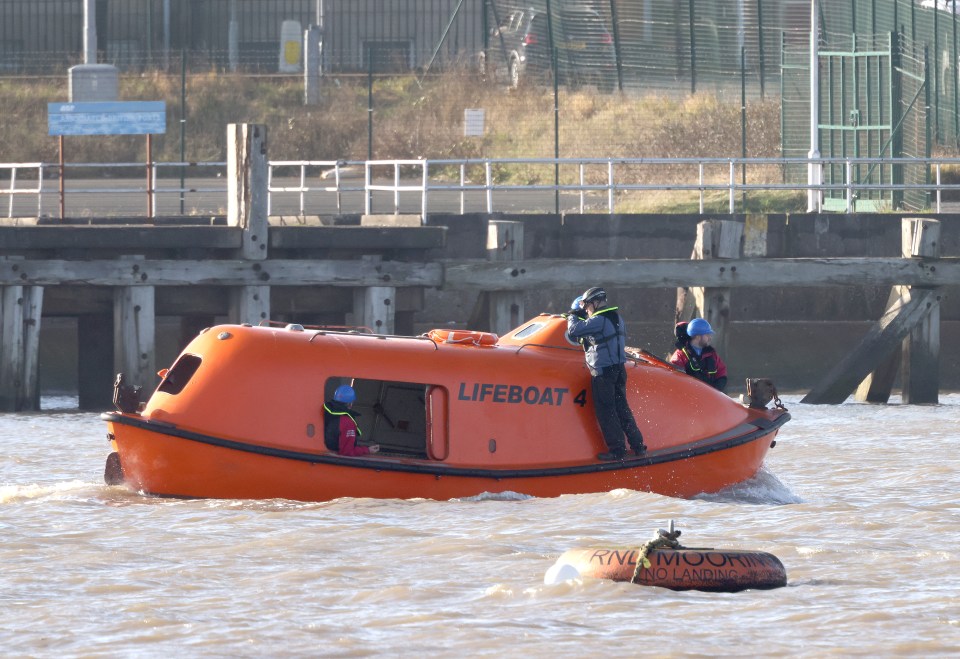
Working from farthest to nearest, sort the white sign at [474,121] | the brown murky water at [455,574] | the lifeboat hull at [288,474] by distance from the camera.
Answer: the white sign at [474,121]
the lifeboat hull at [288,474]
the brown murky water at [455,574]

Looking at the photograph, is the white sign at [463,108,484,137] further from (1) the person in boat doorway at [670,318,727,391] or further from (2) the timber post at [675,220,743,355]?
(1) the person in boat doorway at [670,318,727,391]

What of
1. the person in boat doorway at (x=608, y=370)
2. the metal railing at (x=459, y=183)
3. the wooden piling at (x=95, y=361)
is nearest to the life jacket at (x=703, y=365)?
the person in boat doorway at (x=608, y=370)

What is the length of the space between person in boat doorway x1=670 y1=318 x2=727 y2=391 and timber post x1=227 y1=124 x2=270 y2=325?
18.1ft

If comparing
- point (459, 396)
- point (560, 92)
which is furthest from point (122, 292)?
point (560, 92)

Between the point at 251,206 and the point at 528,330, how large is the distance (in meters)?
5.58

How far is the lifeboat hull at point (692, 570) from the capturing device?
905 cm

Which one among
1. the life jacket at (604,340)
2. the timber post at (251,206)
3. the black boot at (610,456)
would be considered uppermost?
the timber post at (251,206)

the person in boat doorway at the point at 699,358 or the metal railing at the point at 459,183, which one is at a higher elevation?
the metal railing at the point at 459,183

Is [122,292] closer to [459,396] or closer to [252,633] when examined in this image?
[459,396]

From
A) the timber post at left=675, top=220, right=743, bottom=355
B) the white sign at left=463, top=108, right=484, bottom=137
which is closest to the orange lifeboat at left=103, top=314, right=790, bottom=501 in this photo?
the timber post at left=675, top=220, right=743, bottom=355

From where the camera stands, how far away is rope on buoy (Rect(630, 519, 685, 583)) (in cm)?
909

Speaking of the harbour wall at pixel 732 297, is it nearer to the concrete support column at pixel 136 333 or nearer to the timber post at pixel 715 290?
the timber post at pixel 715 290

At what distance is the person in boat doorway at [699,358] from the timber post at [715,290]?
5029 millimetres

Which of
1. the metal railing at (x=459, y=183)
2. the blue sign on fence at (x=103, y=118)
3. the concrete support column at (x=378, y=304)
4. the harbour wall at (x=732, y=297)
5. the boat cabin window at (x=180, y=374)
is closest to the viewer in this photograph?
the boat cabin window at (x=180, y=374)
